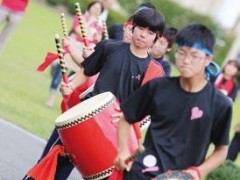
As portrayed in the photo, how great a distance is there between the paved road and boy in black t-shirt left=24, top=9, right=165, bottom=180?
1370 millimetres

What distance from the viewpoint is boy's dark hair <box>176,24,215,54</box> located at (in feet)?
14.9

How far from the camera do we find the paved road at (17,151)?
7.59 metres

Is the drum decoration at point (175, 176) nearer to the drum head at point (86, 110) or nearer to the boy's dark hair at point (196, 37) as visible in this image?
the boy's dark hair at point (196, 37)

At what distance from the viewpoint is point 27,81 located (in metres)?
14.1

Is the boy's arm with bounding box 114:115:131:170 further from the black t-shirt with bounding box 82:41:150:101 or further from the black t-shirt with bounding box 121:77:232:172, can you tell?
the black t-shirt with bounding box 82:41:150:101

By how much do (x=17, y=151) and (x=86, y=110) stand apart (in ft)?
9.91

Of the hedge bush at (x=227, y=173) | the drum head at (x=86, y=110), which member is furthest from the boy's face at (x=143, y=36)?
the hedge bush at (x=227, y=173)

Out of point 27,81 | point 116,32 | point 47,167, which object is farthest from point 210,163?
point 27,81

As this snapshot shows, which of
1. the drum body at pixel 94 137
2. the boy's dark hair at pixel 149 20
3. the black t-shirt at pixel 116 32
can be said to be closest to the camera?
the drum body at pixel 94 137

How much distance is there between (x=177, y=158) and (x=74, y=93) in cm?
202

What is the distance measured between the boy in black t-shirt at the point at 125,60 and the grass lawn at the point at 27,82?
3.68m

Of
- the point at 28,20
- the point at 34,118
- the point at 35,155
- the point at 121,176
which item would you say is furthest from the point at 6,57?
the point at 121,176

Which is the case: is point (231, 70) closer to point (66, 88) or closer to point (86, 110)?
point (66, 88)

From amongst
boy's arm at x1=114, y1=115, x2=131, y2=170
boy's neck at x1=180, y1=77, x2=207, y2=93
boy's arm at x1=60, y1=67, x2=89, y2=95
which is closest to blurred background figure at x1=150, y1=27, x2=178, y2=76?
boy's arm at x1=60, y1=67, x2=89, y2=95
